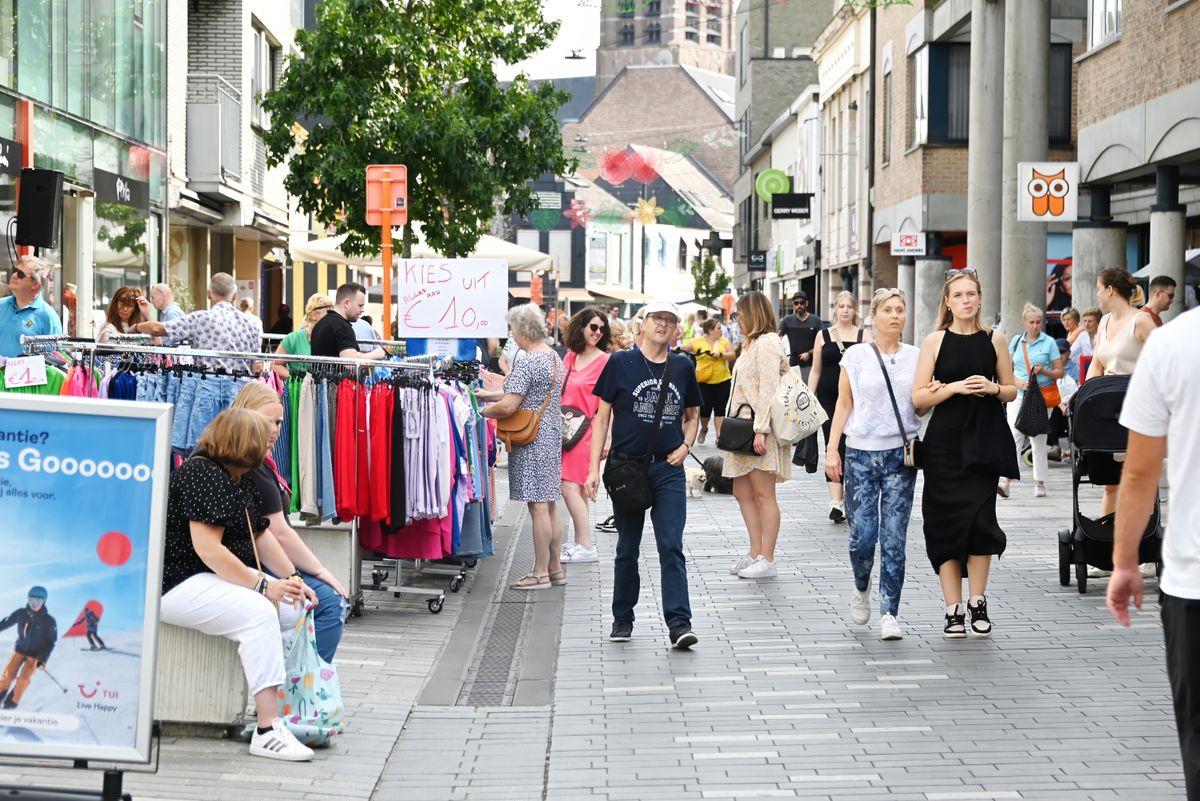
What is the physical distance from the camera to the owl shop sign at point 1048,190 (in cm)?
1878

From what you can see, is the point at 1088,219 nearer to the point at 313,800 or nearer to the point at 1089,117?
the point at 1089,117

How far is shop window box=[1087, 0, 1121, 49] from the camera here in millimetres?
19531

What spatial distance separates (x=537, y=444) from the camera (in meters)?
11.1

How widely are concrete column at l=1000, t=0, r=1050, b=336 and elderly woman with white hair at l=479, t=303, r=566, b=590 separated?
12.6m

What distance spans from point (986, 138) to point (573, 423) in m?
14.3

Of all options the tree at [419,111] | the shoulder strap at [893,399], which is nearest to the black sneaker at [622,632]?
the shoulder strap at [893,399]

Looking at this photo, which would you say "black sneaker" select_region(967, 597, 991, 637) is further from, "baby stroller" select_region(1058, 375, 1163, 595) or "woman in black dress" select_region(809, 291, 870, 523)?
"woman in black dress" select_region(809, 291, 870, 523)

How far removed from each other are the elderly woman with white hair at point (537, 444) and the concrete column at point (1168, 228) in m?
9.33

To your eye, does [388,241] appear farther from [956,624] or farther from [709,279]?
[709,279]

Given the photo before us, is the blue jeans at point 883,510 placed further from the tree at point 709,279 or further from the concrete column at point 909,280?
the tree at point 709,279

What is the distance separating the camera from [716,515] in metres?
14.8

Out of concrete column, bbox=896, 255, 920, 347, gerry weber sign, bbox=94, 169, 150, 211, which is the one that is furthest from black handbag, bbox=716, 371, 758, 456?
concrete column, bbox=896, 255, 920, 347

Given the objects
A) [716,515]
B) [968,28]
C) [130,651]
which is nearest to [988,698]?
[130,651]

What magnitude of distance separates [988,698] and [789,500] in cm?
873
